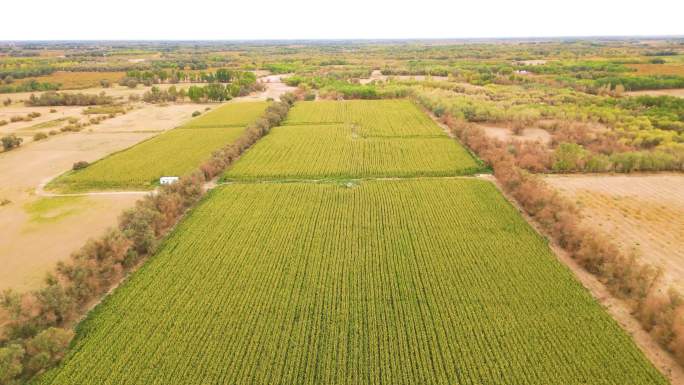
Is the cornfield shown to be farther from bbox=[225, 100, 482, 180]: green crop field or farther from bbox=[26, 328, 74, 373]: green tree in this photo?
bbox=[225, 100, 482, 180]: green crop field

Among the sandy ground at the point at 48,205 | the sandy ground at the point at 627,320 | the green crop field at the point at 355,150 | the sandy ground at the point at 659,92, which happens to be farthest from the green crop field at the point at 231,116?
the sandy ground at the point at 659,92

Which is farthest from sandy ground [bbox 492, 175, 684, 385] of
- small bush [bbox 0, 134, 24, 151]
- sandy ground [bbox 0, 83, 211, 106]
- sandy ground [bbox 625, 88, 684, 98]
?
sandy ground [bbox 0, 83, 211, 106]

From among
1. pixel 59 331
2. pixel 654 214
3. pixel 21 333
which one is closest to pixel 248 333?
pixel 59 331

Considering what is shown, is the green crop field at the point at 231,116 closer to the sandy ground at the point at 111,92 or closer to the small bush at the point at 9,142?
the small bush at the point at 9,142

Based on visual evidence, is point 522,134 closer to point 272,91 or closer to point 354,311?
point 354,311

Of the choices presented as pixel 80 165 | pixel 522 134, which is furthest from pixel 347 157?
pixel 80 165

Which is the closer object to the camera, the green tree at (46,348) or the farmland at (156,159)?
the green tree at (46,348)

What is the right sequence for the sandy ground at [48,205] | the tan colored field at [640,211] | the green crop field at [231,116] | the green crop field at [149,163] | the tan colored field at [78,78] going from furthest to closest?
1. the tan colored field at [78,78]
2. the green crop field at [231,116]
3. the green crop field at [149,163]
4. the sandy ground at [48,205]
5. the tan colored field at [640,211]
